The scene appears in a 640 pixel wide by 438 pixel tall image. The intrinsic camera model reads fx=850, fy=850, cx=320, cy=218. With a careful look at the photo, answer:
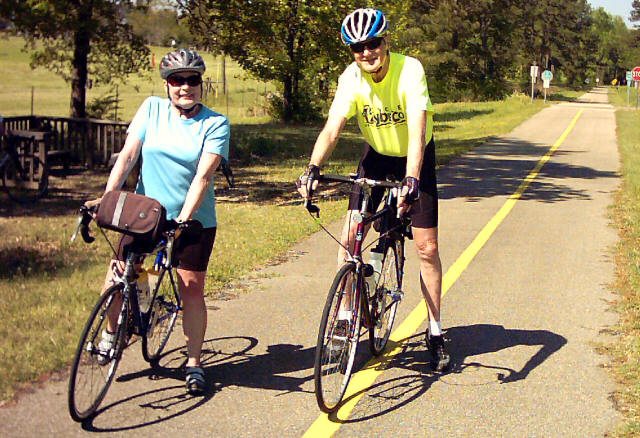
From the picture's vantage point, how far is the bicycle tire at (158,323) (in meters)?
4.96

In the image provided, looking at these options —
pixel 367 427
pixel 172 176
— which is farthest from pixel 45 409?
pixel 367 427

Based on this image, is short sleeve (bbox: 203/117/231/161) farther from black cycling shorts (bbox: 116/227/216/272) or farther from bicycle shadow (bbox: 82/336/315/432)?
bicycle shadow (bbox: 82/336/315/432)

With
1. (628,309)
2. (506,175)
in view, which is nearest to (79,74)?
(506,175)

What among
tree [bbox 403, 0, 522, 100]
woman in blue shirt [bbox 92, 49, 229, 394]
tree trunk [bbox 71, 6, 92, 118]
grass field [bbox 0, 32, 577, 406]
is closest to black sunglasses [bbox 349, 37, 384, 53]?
woman in blue shirt [bbox 92, 49, 229, 394]

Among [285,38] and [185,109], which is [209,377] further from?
[285,38]

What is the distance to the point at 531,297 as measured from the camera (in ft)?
25.0

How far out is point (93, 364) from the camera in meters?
4.44

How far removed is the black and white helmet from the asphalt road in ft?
6.08

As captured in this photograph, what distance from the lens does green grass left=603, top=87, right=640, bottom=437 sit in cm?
494

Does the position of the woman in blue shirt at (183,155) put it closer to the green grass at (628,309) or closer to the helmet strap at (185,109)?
the helmet strap at (185,109)

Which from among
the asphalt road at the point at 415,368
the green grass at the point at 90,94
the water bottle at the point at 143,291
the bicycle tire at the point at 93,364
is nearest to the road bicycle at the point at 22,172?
the asphalt road at the point at 415,368

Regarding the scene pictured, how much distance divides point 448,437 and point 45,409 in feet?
7.15

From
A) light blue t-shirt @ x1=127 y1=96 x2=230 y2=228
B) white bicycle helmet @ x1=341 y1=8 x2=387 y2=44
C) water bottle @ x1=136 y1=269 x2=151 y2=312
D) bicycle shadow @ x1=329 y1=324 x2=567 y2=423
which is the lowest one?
bicycle shadow @ x1=329 y1=324 x2=567 y2=423

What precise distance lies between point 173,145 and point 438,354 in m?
2.19
